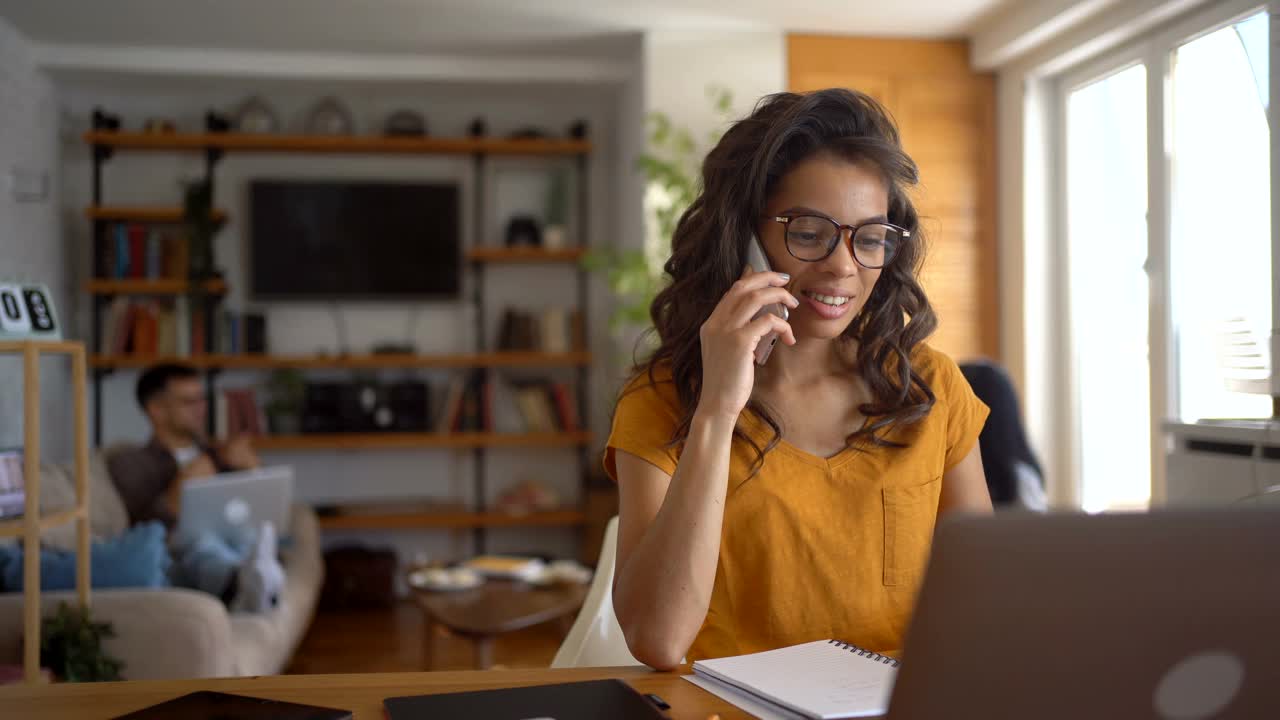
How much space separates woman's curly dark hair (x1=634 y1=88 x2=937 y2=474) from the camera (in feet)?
4.38

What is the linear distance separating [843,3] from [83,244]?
3.94 meters

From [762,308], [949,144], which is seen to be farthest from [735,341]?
[949,144]

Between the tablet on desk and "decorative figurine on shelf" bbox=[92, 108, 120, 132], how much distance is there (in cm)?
499

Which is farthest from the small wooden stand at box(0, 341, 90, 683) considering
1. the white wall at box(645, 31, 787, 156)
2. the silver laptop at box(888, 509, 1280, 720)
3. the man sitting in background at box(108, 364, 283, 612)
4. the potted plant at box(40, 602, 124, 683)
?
the white wall at box(645, 31, 787, 156)

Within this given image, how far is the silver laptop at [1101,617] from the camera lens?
536 millimetres

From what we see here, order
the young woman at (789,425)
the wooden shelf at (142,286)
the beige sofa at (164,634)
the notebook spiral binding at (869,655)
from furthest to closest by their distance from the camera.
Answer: the wooden shelf at (142,286) < the beige sofa at (164,634) < the young woman at (789,425) < the notebook spiral binding at (869,655)

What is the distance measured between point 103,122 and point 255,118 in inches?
29.2

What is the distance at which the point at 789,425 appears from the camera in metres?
1.35

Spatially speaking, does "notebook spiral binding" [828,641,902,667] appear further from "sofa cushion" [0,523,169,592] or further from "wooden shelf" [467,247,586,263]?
"wooden shelf" [467,247,586,263]

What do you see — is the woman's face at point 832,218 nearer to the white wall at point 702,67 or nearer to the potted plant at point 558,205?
the white wall at point 702,67

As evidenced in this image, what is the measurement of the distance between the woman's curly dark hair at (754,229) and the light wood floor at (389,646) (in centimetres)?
285

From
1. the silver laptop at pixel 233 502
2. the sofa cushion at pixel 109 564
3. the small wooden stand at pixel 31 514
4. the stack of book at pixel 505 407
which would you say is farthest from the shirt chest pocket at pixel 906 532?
the stack of book at pixel 505 407

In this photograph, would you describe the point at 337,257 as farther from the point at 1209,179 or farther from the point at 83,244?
the point at 1209,179

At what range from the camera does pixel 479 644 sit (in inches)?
124
